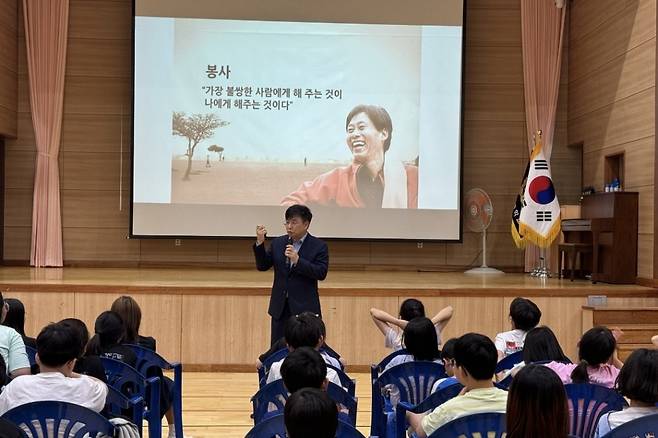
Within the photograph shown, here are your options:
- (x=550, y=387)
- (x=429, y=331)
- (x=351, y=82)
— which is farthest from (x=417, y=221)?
(x=550, y=387)

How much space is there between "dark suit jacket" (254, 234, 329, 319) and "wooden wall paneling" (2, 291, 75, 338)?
245cm

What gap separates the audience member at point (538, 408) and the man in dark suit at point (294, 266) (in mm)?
3146

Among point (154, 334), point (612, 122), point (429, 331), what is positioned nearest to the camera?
point (429, 331)

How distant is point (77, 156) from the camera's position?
9.71m

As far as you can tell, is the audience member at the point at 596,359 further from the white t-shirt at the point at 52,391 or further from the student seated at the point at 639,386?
the white t-shirt at the point at 52,391

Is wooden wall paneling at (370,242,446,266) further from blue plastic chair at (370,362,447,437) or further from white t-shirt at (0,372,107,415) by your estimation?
white t-shirt at (0,372,107,415)

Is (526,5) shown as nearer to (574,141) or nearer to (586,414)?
(574,141)

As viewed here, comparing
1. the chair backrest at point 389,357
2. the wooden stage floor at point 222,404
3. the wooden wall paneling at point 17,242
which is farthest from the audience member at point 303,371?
the wooden wall paneling at point 17,242

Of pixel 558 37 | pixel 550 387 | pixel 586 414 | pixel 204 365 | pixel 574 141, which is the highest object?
pixel 558 37

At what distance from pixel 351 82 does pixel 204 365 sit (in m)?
3.77

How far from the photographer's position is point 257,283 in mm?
7508

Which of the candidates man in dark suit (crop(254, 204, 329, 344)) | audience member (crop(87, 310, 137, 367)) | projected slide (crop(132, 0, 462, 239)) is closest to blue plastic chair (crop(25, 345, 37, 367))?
audience member (crop(87, 310, 137, 367))

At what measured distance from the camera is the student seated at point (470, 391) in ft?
8.69

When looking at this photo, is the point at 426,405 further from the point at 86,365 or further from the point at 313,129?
the point at 313,129
